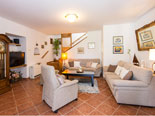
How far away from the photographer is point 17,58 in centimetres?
370

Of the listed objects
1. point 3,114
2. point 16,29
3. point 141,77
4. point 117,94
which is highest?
point 16,29

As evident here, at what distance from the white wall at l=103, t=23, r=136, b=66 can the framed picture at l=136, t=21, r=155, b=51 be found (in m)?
0.73

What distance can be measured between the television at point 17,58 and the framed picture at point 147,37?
528cm

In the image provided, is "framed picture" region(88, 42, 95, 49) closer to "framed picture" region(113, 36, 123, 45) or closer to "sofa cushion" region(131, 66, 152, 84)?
"framed picture" region(113, 36, 123, 45)

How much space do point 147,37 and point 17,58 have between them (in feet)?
17.5

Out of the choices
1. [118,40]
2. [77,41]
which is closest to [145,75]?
[118,40]

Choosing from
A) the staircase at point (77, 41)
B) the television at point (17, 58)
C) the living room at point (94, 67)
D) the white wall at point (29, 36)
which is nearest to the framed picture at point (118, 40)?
the living room at point (94, 67)

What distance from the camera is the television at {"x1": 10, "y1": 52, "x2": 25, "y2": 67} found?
3477 millimetres

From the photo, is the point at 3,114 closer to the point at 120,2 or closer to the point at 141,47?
the point at 120,2

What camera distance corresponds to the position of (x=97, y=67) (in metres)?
4.36

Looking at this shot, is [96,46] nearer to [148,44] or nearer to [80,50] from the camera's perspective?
[80,50]

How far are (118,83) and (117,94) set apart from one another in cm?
31

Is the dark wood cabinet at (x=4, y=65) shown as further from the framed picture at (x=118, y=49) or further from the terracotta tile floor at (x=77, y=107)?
the framed picture at (x=118, y=49)

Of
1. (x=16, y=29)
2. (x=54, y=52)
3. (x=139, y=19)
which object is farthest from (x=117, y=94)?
(x=54, y=52)
